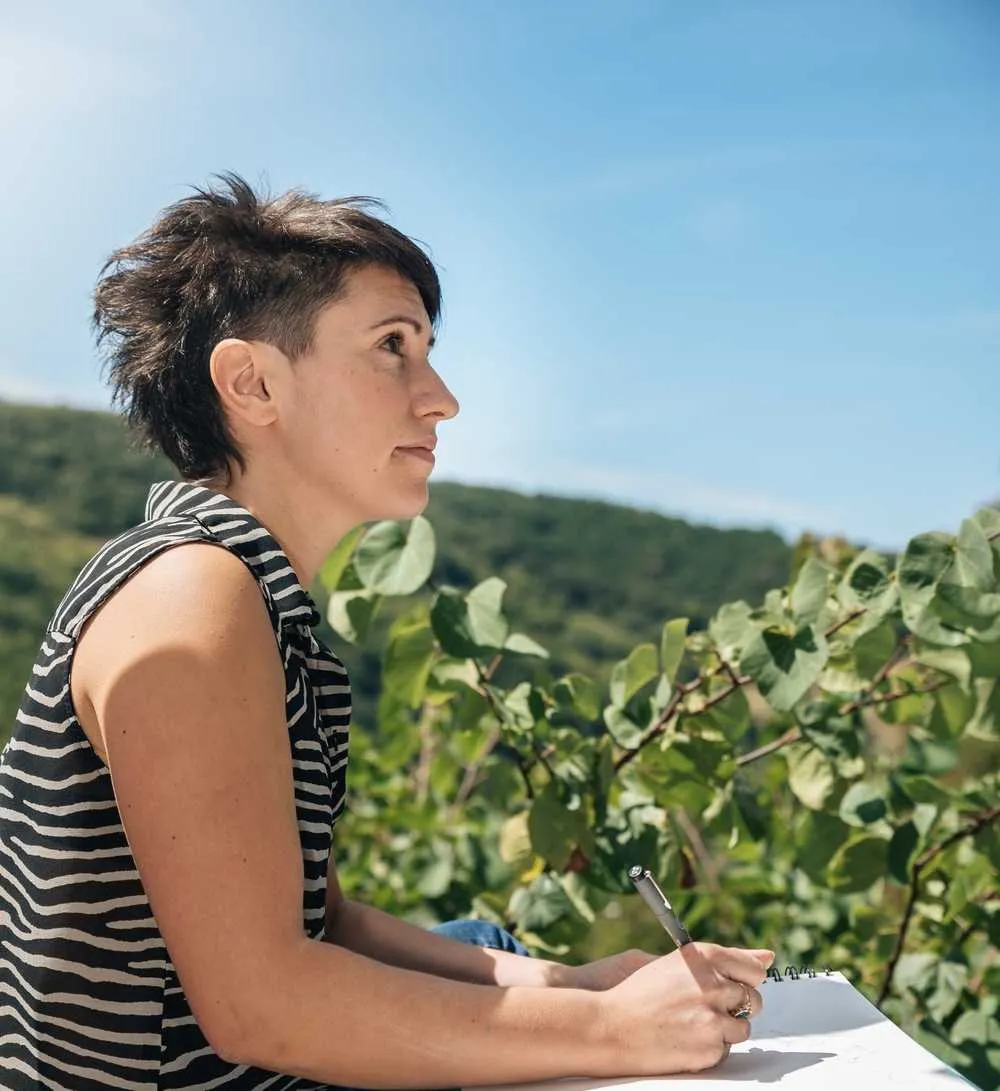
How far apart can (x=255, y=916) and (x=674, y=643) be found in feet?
2.52

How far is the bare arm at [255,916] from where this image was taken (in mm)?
792

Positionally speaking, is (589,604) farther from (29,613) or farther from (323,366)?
(323,366)

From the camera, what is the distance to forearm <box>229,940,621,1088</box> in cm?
81

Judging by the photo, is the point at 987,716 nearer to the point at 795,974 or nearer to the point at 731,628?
the point at 731,628

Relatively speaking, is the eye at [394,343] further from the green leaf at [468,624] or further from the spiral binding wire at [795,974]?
the spiral binding wire at [795,974]

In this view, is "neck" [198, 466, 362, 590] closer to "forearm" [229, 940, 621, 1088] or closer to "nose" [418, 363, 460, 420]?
"nose" [418, 363, 460, 420]

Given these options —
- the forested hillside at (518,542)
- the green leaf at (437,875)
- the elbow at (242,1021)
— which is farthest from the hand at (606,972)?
the forested hillside at (518,542)

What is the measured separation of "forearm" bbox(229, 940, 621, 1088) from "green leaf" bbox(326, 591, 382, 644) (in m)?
0.72

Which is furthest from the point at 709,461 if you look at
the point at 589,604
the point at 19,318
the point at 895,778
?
the point at 895,778

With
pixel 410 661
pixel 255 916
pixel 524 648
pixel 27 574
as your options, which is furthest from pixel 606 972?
pixel 27 574

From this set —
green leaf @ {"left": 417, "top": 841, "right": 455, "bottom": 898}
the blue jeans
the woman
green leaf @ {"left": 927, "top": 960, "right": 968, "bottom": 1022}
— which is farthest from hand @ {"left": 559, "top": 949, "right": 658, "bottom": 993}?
green leaf @ {"left": 417, "top": 841, "right": 455, "bottom": 898}

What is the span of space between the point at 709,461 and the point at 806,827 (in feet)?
91.3

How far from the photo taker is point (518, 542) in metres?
19.5

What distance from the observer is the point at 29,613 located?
14.8 m
